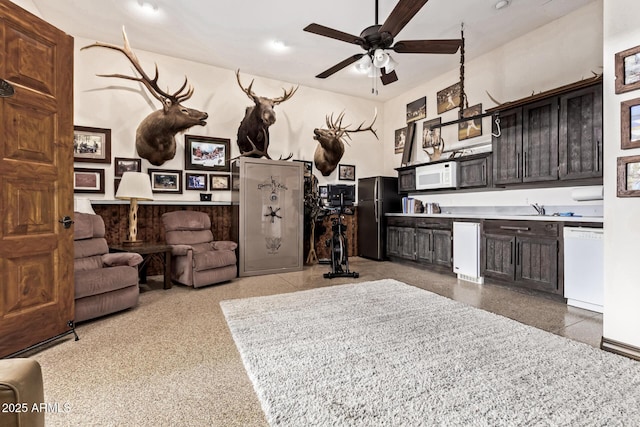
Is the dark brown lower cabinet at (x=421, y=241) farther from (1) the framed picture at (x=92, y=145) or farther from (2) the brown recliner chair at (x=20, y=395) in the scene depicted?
(1) the framed picture at (x=92, y=145)

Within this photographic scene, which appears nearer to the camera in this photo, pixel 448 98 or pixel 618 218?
pixel 618 218

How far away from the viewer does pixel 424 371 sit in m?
1.90

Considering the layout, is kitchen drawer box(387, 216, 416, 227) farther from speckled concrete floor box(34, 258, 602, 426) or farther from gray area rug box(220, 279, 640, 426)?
gray area rug box(220, 279, 640, 426)

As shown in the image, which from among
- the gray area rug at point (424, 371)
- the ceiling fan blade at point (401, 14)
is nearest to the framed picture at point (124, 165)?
the gray area rug at point (424, 371)

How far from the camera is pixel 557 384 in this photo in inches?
69.2

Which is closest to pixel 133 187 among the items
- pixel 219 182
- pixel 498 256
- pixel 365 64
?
pixel 219 182

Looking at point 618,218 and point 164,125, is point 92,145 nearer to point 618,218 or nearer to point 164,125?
point 164,125

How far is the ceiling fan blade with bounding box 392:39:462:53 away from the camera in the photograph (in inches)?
120

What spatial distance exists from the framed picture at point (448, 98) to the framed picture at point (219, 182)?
13.6ft

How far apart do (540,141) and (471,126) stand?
135 cm

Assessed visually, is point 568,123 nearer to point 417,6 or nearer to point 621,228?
point 621,228

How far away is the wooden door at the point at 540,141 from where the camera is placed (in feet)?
12.0

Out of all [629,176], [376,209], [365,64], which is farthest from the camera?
[376,209]

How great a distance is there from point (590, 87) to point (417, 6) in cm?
241
